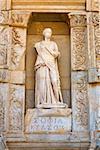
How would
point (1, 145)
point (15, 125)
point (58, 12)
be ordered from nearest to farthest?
1. point (1, 145)
2. point (15, 125)
3. point (58, 12)

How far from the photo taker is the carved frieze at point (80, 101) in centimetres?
743

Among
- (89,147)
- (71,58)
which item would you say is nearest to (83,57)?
(71,58)

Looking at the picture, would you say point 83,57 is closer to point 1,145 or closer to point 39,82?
point 39,82

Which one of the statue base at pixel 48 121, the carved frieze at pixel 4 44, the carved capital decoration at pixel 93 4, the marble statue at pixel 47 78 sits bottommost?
the statue base at pixel 48 121

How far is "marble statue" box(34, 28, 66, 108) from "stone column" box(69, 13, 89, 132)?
0.29 m

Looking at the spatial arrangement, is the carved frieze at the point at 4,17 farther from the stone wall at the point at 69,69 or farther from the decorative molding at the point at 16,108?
the decorative molding at the point at 16,108

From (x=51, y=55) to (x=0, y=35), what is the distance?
1.08 m

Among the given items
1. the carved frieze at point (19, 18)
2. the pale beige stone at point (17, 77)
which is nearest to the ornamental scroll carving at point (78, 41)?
the carved frieze at point (19, 18)

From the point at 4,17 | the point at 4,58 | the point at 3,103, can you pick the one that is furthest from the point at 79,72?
the point at 4,17

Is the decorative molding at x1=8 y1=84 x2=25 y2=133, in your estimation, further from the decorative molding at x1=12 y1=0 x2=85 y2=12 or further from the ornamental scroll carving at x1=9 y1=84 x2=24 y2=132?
the decorative molding at x1=12 y1=0 x2=85 y2=12

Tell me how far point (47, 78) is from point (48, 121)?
33.4 inches

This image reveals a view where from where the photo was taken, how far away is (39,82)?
7.65m

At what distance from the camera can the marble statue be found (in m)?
7.55

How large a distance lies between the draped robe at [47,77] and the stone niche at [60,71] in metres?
0.19
